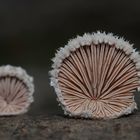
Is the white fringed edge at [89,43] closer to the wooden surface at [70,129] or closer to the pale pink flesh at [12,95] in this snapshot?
the wooden surface at [70,129]

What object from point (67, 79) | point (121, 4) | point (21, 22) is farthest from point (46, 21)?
point (67, 79)

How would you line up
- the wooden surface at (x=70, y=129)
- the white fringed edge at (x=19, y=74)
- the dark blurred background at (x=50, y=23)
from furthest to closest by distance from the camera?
the dark blurred background at (x=50, y=23)
the white fringed edge at (x=19, y=74)
the wooden surface at (x=70, y=129)

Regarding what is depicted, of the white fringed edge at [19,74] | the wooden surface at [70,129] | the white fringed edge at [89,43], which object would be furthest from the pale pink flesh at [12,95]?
the white fringed edge at [89,43]

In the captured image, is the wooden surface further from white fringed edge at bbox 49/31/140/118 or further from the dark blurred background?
the dark blurred background

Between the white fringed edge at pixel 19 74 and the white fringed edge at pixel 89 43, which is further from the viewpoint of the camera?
the white fringed edge at pixel 19 74

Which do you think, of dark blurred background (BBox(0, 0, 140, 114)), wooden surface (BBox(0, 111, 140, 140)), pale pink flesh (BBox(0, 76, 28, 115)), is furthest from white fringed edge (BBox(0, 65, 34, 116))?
dark blurred background (BBox(0, 0, 140, 114))

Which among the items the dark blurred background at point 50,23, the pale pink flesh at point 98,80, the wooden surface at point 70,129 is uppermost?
the dark blurred background at point 50,23

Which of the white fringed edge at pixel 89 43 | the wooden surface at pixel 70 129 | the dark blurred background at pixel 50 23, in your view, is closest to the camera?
the wooden surface at pixel 70 129

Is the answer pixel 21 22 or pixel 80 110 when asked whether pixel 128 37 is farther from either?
pixel 80 110

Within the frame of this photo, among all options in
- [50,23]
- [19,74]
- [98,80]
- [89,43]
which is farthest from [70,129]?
[50,23]
